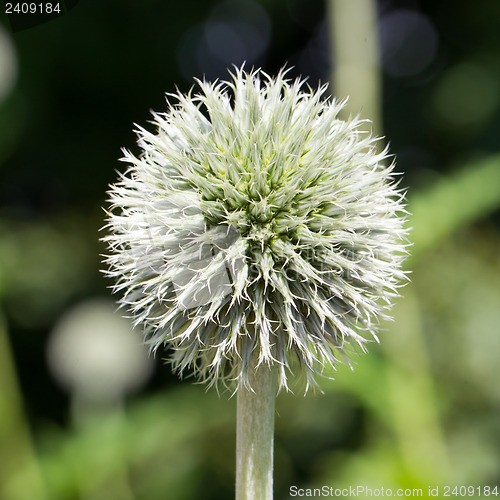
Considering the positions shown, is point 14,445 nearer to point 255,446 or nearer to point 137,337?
point 137,337

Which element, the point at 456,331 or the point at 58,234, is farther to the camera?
the point at 58,234

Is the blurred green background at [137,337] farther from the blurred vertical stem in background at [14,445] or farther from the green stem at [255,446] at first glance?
the green stem at [255,446]

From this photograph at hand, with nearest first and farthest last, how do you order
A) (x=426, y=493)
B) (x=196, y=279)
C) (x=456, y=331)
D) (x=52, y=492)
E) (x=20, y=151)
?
(x=196, y=279) < (x=426, y=493) < (x=52, y=492) < (x=456, y=331) < (x=20, y=151)

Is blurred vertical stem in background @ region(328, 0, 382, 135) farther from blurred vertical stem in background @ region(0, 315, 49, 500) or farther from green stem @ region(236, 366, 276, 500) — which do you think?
blurred vertical stem in background @ region(0, 315, 49, 500)

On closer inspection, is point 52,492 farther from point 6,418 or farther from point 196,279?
point 196,279

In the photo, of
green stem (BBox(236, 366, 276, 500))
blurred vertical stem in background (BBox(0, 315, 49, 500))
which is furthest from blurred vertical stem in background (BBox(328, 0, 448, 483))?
blurred vertical stem in background (BBox(0, 315, 49, 500))

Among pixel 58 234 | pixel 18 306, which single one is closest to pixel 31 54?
pixel 58 234

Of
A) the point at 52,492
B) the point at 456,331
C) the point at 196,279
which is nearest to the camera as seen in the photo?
the point at 196,279
